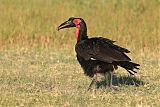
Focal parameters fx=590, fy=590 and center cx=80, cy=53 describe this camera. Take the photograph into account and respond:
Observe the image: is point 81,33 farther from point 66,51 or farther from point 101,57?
point 66,51

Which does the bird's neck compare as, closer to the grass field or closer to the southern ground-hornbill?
the southern ground-hornbill

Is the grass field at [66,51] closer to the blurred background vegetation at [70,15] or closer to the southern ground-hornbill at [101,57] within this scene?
the blurred background vegetation at [70,15]

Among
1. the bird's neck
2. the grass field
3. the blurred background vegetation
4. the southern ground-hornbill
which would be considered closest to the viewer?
the grass field

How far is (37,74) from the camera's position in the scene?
429 inches

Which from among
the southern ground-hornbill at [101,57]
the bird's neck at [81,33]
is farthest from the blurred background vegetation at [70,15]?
the southern ground-hornbill at [101,57]

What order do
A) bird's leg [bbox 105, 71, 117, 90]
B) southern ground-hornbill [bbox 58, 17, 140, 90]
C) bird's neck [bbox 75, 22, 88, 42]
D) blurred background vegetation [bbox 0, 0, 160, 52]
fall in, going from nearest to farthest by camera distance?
southern ground-hornbill [bbox 58, 17, 140, 90] < bird's leg [bbox 105, 71, 117, 90] < bird's neck [bbox 75, 22, 88, 42] < blurred background vegetation [bbox 0, 0, 160, 52]

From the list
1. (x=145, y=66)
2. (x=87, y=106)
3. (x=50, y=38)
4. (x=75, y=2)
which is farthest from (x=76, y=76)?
(x=75, y=2)

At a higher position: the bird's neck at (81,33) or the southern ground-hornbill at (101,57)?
the bird's neck at (81,33)

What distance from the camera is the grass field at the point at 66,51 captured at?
26.9ft

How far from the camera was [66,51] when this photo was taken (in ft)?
46.2

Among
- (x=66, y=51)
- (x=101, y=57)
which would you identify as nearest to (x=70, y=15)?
(x=66, y=51)

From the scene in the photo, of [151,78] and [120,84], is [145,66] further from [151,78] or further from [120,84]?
[120,84]

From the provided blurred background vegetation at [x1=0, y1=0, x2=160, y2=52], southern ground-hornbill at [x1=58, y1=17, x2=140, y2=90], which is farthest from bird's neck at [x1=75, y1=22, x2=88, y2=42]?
blurred background vegetation at [x1=0, y1=0, x2=160, y2=52]

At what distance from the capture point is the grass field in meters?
8.19
